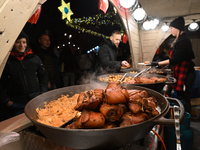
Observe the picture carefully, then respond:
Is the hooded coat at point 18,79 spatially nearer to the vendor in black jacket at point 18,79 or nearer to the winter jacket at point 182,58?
the vendor in black jacket at point 18,79

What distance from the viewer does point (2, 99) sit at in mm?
2521

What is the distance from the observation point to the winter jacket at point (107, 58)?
3574 mm

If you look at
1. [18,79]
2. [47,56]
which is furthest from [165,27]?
[18,79]

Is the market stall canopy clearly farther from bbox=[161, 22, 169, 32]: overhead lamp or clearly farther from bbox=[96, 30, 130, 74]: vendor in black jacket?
bbox=[96, 30, 130, 74]: vendor in black jacket

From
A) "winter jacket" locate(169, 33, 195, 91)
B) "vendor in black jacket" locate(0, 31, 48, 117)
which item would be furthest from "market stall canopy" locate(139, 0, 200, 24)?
"vendor in black jacket" locate(0, 31, 48, 117)

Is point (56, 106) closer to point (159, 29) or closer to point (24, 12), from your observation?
point (24, 12)

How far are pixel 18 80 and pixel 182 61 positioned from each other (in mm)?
4682

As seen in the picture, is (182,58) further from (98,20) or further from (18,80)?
(98,20)

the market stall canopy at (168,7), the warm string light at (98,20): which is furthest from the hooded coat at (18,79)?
the market stall canopy at (168,7)

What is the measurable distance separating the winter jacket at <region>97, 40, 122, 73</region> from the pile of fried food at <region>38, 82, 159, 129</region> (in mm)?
2548

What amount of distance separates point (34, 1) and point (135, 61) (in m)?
7.19

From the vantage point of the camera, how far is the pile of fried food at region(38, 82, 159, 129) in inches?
33.5

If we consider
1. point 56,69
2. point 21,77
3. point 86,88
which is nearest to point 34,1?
point 86,88

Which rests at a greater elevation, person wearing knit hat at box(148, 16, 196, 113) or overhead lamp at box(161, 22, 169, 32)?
overhead lamp at box(161, 22, 169, 32)
